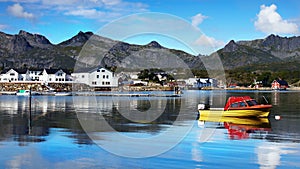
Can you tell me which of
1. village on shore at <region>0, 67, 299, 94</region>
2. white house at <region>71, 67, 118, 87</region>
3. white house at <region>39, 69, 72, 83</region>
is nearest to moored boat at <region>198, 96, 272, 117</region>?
village on shore at <region>0, 67, 299, 94</region>

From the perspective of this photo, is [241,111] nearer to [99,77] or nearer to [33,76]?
[99,77]

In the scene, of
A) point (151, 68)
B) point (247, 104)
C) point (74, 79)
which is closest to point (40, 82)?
point (74, 79)

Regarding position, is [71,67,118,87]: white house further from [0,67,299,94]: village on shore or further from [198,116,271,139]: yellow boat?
[198,116,271,139]: yellow boat

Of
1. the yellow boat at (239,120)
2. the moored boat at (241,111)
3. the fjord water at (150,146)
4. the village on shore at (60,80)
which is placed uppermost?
the village on shore at (60,80)

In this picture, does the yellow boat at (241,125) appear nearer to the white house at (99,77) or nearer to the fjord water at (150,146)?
the fjord water at (150,146)

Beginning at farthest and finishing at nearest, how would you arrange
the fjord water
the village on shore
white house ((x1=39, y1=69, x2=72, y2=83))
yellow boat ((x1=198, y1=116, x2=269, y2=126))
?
white house ((x1=39, y1=69, x2=72, y2=83)) → the village on shore → yellow boat ((x1=198, y1=116, x2=269, y2=126)) → the fjord water

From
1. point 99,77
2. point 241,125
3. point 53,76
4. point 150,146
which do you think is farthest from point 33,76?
point 150,146

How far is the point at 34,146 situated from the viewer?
20.0 m

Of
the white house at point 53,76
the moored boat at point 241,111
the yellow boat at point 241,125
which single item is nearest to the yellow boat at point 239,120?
the yellow boat at point 241,125

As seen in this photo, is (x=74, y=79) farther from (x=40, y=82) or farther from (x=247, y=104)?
(x=247, y=104)

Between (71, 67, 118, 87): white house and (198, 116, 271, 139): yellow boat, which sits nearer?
(198, 116, 271, 139): yellow boat

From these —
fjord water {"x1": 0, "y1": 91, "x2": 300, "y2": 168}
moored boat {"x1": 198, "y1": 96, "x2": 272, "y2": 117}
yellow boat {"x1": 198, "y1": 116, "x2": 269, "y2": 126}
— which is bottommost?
fjord water {"x1": 0, "y1": 91, "x2": 300, "y2": 168}

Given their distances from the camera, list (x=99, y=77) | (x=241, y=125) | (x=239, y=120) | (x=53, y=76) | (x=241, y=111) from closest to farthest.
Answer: (x=241, y=125)
(x=239, y=120)
(x=241, y=111)
(x=99, y=77)
(x=53, y=76)

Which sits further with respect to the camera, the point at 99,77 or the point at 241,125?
the point at 99,77
